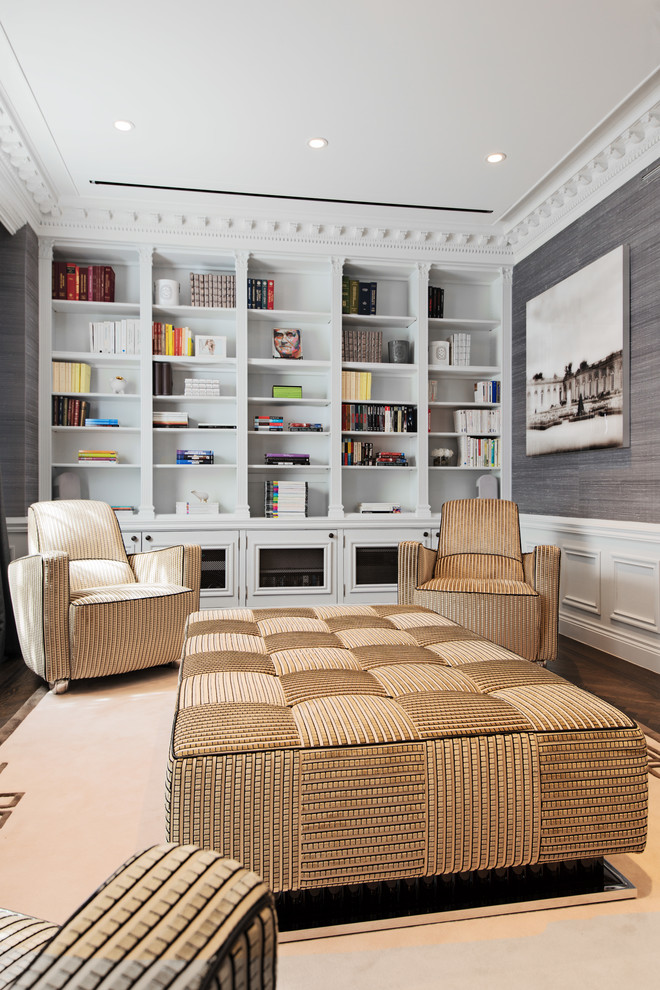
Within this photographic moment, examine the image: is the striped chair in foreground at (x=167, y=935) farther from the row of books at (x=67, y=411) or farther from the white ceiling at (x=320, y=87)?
the row of books at (x=67, y=411)

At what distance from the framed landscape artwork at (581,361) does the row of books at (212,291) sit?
82.0 inches

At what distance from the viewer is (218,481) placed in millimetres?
4711

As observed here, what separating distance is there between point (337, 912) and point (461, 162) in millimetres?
3701

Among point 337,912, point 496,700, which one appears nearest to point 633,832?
point 496,700

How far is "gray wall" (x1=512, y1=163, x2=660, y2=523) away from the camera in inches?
124

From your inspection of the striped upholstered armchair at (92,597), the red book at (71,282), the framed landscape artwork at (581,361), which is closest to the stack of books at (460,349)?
the framed landscape artwork at (581,361)

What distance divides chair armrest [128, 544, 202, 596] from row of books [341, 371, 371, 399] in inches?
72.0

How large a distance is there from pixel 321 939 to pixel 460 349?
4.17 m

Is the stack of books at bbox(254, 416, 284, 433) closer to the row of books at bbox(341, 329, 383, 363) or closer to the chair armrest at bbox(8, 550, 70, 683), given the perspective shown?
the row of books at bbox(341, 329, 383, 363)

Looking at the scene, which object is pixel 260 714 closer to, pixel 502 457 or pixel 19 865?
pixel 19 865

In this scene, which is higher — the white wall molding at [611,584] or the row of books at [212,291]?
the row of books at [212,291]

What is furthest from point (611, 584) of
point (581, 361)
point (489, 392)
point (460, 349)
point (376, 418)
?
point (460, 349)

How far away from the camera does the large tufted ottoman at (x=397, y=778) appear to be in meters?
1.13

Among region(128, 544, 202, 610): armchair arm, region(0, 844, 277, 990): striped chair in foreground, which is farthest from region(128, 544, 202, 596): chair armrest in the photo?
region(0, 844, 277, 990): striped chair in foreground
